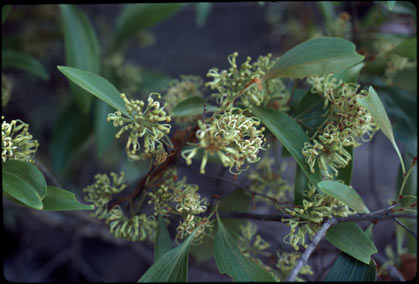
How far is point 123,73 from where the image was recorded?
1.26 meters

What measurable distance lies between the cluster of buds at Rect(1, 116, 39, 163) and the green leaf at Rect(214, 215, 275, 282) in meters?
0.34

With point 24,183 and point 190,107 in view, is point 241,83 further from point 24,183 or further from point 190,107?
point 24,183

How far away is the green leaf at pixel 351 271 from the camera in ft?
2.07

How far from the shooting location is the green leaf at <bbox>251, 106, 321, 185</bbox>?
626 mm

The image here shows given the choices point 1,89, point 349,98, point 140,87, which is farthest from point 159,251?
point 140,87

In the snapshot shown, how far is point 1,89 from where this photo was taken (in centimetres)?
98

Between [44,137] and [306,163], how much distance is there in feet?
4.49

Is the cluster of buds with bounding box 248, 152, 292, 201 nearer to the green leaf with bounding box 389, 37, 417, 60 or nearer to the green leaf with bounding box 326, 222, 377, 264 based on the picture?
the green leaf with bounding box 326, 222, 377, 264

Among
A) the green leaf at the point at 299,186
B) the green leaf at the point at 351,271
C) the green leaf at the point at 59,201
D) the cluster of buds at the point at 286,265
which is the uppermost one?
the green leaf at the point at 59,201

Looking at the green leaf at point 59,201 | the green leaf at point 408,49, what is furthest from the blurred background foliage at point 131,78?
the green leaf at point 59,201

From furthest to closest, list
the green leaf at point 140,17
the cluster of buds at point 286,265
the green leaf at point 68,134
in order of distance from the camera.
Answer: the green leaf at point 68,134
the green leaf at point 140,17
the cluster of buds at point 286,265

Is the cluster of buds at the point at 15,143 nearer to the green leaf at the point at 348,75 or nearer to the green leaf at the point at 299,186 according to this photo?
the green leaf at the point at 299,186

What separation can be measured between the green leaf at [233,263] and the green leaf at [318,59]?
0.29m

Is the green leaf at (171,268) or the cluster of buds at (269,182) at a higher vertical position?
the green leaf at (171,268)
